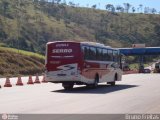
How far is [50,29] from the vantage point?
146875 mm

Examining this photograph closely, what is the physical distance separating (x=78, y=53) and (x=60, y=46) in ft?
4.02

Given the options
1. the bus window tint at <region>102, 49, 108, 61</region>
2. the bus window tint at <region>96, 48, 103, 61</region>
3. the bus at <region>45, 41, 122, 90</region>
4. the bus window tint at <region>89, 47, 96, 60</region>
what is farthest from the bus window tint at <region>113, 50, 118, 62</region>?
the bus at <region>45, 41, 122, 90</region>

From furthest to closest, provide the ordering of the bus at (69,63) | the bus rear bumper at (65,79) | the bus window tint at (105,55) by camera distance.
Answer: the bus window tint at (105,55)
the bus at (69,63)
the bus rear bumper at (65,79)

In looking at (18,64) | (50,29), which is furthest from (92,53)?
(50,29)

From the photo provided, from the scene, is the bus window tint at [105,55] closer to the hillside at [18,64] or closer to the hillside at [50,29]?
the hillside at [18,64]

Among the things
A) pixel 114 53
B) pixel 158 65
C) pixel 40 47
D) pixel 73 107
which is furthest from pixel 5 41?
pixel 73 107

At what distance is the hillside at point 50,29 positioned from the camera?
12219cm

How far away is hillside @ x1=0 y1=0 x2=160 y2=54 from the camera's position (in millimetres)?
122188

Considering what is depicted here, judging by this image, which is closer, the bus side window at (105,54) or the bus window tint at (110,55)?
the bus side window at (105,54)

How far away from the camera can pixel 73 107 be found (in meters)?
16.3

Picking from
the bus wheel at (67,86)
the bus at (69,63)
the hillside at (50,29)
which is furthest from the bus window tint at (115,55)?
the hillside at (50,29)

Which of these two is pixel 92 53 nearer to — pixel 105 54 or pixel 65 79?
pixel 105 54

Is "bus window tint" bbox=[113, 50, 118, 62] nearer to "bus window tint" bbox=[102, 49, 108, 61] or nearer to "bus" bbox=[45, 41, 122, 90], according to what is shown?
"bus window tint" bbox=[102, 49, 108, 61]

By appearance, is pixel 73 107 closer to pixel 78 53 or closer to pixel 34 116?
pixel 34 116
